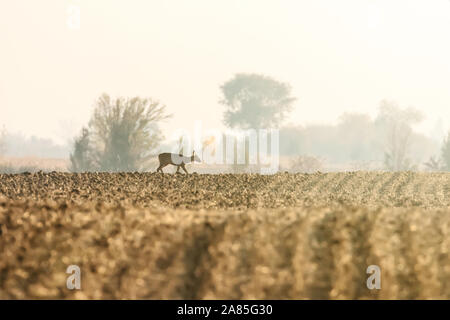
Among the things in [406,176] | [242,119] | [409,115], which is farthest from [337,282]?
[409,115]

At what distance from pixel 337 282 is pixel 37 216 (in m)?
4.55

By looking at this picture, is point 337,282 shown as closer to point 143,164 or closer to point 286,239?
point 286,239

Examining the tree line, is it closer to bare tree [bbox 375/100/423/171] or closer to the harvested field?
bare tree [bbox 375/100/423/171]

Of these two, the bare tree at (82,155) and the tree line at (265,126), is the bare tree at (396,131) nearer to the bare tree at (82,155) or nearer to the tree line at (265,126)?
the tree line at (265,126)

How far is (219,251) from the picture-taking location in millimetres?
9117

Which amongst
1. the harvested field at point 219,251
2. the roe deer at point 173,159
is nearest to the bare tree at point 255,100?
the roe deer at point 173,159

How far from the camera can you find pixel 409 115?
55750 millimetres

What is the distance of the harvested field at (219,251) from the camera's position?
9156mm

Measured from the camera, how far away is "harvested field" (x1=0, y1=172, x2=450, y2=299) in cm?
916
